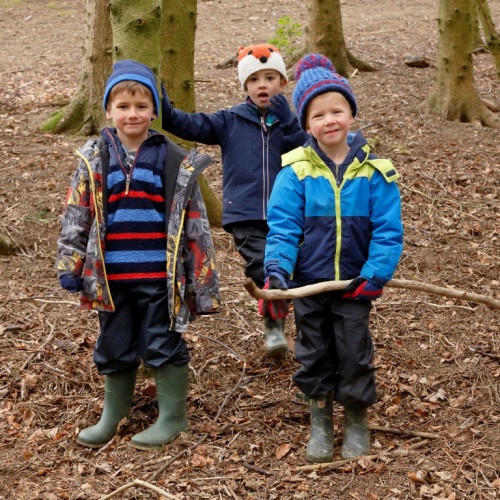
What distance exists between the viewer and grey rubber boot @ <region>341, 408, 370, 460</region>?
375 centimetres

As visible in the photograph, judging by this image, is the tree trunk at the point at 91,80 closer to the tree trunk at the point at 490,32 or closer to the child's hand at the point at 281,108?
the child's hand at the point at 281,108

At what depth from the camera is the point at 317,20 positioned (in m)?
11.4

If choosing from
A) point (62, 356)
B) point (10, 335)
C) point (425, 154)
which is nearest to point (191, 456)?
point (62, 356)

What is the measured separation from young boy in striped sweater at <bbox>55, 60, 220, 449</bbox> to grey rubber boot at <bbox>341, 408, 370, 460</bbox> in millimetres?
957

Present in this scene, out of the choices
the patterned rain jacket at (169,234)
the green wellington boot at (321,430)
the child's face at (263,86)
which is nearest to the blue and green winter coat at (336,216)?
the patterned rain jacket at (169,234)

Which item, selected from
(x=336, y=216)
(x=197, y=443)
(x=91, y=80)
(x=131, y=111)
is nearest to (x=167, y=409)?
(x=197, y=443)

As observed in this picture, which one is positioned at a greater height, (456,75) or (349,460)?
(456,75)

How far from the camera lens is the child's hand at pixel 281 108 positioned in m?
4.56

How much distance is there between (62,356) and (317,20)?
325 inches

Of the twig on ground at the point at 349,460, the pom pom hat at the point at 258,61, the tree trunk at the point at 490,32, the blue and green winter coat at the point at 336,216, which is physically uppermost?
the tree trunk at the point at 490,32

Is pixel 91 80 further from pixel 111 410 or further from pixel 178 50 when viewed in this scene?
pixel 111 410

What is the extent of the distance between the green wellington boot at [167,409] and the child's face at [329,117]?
1.50 m

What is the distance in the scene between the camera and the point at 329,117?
354 centimetres

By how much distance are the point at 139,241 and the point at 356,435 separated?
61.8 inches
